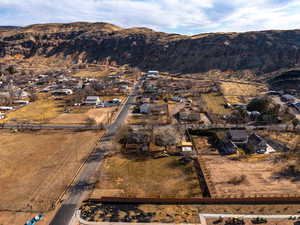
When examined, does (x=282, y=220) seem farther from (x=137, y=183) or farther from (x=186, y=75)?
(x=186, y=75)

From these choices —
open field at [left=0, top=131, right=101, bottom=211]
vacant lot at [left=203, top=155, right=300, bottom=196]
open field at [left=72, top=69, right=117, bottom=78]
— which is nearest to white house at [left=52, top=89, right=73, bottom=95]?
open field at [left=72, top=69, right=117, bottom=78]

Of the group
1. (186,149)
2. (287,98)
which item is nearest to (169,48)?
(287,98)

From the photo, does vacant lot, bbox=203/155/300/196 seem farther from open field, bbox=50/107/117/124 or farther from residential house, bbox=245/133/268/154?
open field, bbox=50/107/117/124

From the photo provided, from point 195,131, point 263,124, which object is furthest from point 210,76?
point 195,131

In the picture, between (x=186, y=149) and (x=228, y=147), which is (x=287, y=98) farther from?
(x=186, y=149)

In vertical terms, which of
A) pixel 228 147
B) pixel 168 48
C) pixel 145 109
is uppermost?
pixel 168 48

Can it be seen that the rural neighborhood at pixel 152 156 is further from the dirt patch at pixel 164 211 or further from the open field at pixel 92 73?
the open field at pixel 92 73

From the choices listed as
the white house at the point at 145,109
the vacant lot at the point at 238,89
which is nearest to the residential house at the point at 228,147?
the white house at the point at 145,109
